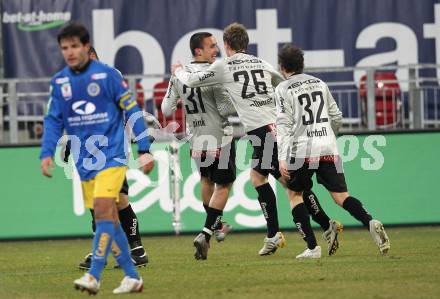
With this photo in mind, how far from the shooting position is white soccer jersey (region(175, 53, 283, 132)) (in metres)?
12.5

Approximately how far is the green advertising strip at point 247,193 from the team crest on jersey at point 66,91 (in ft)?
24.8

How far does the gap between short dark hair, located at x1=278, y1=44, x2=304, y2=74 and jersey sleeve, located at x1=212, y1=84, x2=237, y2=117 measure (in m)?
1.14

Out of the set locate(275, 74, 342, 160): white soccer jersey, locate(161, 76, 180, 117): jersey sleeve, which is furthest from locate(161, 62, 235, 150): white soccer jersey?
locate(275, 74, 342, 160): white soccer jersey

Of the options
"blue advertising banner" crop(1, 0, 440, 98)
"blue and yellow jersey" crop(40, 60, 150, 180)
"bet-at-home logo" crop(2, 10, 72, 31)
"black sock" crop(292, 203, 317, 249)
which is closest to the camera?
"blue and yellow jersey" crop(40, 60, 150, 180)

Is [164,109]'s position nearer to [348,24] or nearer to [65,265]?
[65,265]

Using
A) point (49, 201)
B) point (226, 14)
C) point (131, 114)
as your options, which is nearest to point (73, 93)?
point (131, 114)

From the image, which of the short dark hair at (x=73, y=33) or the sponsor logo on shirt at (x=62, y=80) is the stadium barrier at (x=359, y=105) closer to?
the sponsor logo on shirt at (x=62, y=80)

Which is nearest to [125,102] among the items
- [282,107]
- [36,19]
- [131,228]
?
[131,228]

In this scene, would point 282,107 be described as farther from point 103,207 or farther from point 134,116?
point 103,207

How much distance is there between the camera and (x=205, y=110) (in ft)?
42.4

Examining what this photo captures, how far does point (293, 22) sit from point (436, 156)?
5.32 metres

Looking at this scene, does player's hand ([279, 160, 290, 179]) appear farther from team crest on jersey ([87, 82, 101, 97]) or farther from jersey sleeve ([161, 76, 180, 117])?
team crest on jersey ([87, 82, 101, 97])

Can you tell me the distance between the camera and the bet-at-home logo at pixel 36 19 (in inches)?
842

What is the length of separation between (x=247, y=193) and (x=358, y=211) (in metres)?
5.22
